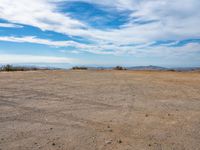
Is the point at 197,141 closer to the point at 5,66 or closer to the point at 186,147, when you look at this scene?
the point at 186,147

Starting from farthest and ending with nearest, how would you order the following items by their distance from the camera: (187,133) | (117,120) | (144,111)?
(144,111), (117,120), (187,133)

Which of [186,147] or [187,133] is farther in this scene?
[187,133]

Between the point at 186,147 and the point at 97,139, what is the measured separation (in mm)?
1806

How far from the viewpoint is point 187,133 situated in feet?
21.1

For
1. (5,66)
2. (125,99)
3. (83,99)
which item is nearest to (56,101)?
(83,99)

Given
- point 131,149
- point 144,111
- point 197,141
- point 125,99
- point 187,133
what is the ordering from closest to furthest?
point 131,149 < point 197,141 < point 187,133 < point 144,111 < point 125,99

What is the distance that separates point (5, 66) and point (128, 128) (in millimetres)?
24517

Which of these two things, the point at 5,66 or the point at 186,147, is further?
the point at 5,66

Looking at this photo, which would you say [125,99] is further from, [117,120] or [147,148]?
[147,148]

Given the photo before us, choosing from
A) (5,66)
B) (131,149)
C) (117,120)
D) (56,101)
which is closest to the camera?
(131,149)

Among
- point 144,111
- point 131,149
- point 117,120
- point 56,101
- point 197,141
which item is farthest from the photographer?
point 56,101

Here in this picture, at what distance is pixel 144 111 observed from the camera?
853 centimetres

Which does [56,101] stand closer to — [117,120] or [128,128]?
[117,120]

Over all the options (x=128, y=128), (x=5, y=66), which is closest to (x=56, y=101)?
(x=128, y=128)
